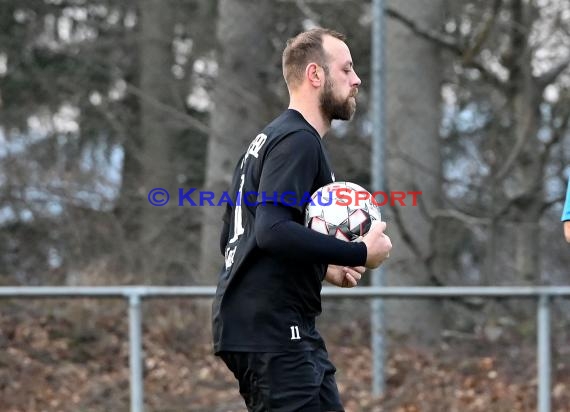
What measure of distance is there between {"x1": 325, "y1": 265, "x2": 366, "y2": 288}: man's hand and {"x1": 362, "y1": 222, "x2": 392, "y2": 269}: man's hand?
12.1 inches

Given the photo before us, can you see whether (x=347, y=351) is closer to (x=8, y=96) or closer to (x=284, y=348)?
(x=284, y=348)

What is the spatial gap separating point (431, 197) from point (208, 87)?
3.26 metres

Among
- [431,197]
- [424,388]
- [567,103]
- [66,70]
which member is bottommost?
[424,388]

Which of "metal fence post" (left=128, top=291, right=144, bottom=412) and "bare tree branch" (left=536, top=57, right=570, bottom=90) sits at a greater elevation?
"bare tree branch" (left=536, top=57, right=570, bottom=90)

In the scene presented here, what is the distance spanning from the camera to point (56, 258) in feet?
48.6

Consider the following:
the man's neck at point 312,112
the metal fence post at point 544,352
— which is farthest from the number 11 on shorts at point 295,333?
the metal fence post at point 544,352

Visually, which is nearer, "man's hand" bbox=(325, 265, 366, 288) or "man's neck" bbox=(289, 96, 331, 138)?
"man's neck" bbox=(289, 96, 331, 138)

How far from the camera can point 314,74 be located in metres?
4.32

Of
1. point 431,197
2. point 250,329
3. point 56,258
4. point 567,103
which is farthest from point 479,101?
point 250,329

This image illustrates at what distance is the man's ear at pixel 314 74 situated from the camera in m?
4.32

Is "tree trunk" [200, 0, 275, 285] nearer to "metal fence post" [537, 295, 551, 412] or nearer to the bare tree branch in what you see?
the bare tree branch

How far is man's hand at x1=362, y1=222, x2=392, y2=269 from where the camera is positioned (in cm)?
416

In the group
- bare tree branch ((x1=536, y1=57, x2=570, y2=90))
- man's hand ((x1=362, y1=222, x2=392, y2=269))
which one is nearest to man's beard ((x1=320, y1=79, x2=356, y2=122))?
man's hand ((x1=362, y1=222, x2=392, y2=269))

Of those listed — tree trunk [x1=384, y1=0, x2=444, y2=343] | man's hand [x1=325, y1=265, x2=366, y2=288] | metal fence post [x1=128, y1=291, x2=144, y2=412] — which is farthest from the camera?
tree trunk [x1=384, y1=0, x2=444, y2=343]
